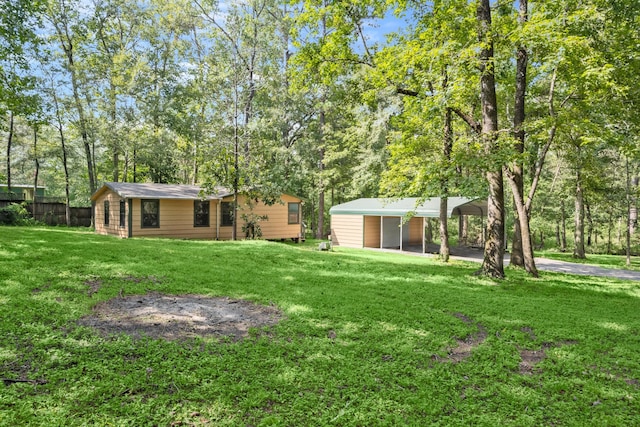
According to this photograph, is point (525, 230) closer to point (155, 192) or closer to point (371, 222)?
point (371, 222)

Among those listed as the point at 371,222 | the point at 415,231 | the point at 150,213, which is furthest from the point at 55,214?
the point at 415,231

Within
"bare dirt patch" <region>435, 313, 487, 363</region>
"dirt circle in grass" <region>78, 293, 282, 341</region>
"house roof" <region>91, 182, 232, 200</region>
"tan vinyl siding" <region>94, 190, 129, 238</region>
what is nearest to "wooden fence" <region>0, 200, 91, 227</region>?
"tan vinyl siding" <region>94, 190, 129, 238</region>

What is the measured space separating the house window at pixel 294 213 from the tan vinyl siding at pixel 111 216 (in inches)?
290

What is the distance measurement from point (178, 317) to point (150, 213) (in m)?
12.4

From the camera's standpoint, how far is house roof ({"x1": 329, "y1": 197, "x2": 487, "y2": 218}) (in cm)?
1475

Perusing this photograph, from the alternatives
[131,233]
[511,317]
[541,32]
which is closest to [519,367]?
[511,317]

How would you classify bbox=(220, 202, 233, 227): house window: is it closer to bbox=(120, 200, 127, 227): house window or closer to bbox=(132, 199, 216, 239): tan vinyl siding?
bbox=(132, 199, 216, 239): tan vinyl siding

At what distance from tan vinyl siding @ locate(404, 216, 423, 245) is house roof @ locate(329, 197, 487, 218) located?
8.95ft

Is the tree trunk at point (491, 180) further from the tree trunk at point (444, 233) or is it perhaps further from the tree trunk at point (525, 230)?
the tree trunk at point (444, 233)

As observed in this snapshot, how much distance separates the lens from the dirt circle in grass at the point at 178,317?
12.5 feet

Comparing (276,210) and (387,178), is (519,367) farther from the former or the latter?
(276,210)

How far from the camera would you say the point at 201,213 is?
55.2 ft

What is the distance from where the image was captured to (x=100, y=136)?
20.2m

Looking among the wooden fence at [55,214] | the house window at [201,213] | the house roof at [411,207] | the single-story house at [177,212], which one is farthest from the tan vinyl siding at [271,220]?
the wooden fence at [55,214]
